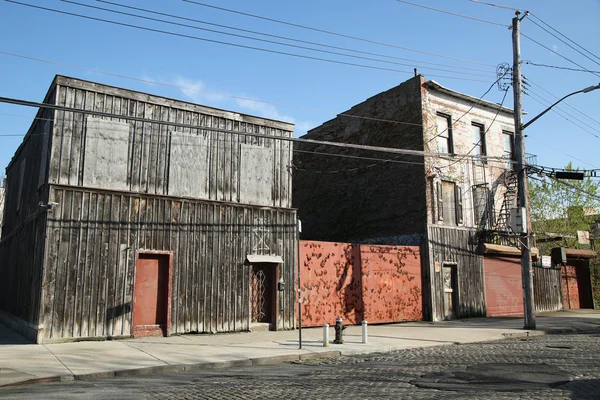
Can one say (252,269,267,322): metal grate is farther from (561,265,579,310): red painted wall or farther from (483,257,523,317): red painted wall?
(561,265,579,310): red painted wall

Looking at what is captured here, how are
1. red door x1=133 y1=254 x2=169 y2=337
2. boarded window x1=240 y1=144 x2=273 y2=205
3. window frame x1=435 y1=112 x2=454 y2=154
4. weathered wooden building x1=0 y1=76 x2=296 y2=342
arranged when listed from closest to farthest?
weathered wooden building x1=0 y1=76 x2=296 y2=342 < red door x1=133 y1=254 x2=169 y2=337 < boarded window x1=240 y1=144 x2=273 y2=205 < window frame x1=435 y1=112 x2=454 y2=154

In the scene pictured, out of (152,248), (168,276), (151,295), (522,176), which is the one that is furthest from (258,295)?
(522,176)

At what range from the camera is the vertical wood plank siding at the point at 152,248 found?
1312cm

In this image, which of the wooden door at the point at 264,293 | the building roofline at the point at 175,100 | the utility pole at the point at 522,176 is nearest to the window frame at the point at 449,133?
the utility pole at the point at 522,176

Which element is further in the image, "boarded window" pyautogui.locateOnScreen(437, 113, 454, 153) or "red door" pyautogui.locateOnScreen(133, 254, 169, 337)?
"boarded window" pyautogui.locateOnScreen(437, 113, 454, 153)

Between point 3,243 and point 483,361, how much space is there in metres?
21.2

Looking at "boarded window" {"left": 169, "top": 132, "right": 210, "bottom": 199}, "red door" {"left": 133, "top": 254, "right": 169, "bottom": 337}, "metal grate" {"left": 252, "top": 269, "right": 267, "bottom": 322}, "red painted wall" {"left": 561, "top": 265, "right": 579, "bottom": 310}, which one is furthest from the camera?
"red painted wall" {"left": 561, "top": 265, "right": 579, "bottom": 310}

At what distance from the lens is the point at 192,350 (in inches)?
463

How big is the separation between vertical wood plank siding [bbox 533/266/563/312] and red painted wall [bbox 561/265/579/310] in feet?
2.36

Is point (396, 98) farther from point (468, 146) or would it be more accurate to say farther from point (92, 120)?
point (92, 120)

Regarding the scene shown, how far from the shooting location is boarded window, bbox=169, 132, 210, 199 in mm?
15445

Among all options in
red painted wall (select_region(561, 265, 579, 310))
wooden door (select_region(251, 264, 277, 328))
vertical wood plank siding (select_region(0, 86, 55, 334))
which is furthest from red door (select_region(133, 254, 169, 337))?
red painted wall (select_region(561, 265, 579, 310))

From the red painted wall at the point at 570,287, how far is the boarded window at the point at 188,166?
2264 centimetres

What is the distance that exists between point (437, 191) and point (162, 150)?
12.2 metres
